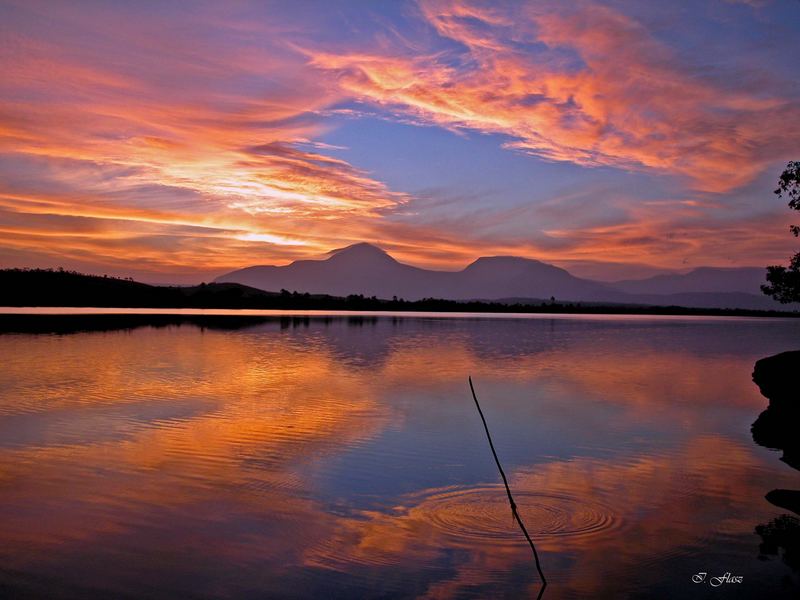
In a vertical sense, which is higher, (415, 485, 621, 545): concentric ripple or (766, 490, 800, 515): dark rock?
(766, 490, 800, 515): dark rock

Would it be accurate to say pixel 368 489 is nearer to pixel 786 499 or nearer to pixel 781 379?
pixel 786 499

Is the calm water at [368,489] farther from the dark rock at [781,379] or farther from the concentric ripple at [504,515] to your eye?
the dark rock at [781,379]

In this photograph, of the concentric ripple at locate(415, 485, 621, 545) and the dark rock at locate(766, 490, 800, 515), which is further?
the dark rock at locate(766, 490, 800, 515)

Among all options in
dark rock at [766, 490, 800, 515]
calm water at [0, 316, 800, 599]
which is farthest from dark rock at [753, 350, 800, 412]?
dark rock at [766, 490, 800, 515]

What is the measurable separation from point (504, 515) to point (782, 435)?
13680 mm

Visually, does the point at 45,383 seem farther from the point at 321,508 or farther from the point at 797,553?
the point at 797,553

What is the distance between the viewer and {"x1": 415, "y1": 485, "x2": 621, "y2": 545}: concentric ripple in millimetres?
11188

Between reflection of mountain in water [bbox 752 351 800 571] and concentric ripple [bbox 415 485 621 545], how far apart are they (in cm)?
265

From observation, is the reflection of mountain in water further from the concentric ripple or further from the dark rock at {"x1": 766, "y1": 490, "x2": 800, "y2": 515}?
the concentric ripple

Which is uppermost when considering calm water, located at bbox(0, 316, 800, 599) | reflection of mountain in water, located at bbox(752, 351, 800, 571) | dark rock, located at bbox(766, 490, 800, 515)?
reflection of mountain in water, located at bbox(752, 351, 800, 571)

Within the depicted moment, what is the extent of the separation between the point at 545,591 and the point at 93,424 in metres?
15.6

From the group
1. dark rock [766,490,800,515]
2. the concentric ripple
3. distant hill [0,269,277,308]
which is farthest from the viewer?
distant hill [0,269,277,308]

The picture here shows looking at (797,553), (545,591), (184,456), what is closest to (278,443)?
(184,456)

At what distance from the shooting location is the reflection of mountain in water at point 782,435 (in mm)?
10805
